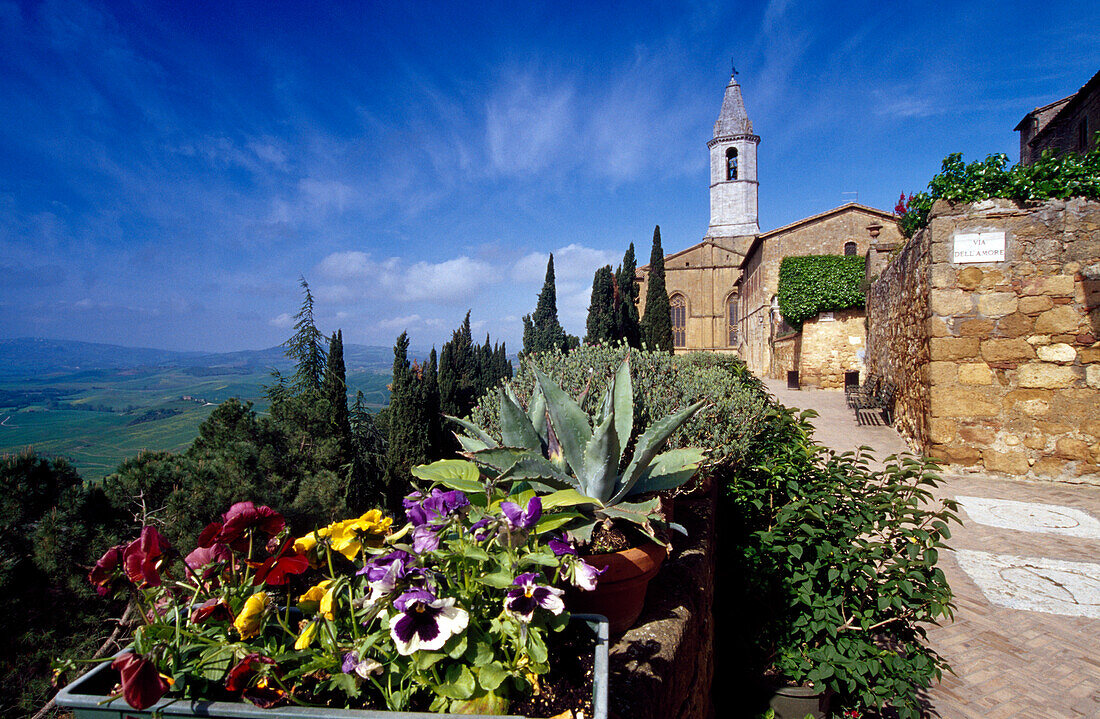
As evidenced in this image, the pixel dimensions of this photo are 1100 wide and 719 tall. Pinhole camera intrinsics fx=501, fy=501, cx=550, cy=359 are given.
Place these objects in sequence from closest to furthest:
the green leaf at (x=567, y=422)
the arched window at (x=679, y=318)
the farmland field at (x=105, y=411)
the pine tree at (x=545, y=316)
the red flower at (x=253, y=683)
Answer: the red flower at (x=253, y=683) < the green leaf at (x=567, y=422) < the farmland field at (x=105, y=411) < the pine tree at (x=545, y=316) < the arched window at (x=679, y=318)

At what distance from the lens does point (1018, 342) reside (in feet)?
21.0

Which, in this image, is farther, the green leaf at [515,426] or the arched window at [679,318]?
the arched window at [679,318]

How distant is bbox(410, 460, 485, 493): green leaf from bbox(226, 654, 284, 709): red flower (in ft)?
1.93

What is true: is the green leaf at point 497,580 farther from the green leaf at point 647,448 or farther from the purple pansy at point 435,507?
the green leaf at point 647,448

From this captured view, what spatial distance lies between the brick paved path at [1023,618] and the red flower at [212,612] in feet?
11.8

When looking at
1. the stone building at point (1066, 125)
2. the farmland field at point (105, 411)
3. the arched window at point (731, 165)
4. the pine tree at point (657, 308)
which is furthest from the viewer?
the arched window at point (731, 165)

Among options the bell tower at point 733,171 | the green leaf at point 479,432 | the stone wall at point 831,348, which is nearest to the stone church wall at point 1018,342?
the green leaf at point 479,432

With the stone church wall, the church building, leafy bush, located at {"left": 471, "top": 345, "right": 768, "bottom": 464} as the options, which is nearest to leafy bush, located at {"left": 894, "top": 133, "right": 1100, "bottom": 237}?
the stone church wall

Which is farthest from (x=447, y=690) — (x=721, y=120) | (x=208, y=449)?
(x=721, y=120)

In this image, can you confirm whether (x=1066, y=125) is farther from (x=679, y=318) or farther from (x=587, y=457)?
(x=679, y=318)

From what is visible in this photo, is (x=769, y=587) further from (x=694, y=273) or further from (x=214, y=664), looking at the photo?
(x=694, y=273)

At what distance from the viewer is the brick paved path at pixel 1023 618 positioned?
2834 millimetres

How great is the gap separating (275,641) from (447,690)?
36 cm

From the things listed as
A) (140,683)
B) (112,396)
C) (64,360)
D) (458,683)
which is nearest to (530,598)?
(458,683)
